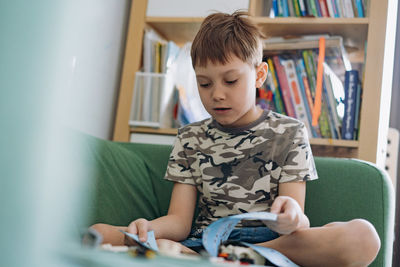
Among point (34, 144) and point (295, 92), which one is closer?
point (34, 144)

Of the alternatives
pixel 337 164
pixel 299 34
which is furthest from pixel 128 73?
pixel 337 164

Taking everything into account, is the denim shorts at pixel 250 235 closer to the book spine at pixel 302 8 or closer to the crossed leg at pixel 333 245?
the crossed leg at pixel 333 245

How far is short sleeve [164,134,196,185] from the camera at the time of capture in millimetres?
1040

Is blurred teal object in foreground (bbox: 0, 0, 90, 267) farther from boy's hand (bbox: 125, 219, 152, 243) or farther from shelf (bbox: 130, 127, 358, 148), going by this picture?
shelf (bbox: 130, 127, 358, 148)

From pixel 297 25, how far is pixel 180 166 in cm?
75

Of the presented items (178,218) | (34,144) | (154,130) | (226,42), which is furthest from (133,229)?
(154,130)

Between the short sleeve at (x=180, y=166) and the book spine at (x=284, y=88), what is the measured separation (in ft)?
1.84

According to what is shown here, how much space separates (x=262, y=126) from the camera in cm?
102

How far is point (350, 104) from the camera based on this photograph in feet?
4.77

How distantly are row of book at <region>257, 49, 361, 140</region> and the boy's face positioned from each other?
1.87 ft

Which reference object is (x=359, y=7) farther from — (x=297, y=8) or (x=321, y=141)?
(x=321, y=141)

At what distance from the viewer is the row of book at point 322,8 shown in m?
1.48

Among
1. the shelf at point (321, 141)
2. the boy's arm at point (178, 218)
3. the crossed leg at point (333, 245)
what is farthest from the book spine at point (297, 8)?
the crossed leg at point (333, 245)

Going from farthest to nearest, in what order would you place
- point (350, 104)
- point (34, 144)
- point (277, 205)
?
1. point (350, 104)
2. point (277, 205)
3. point (34, 144)
